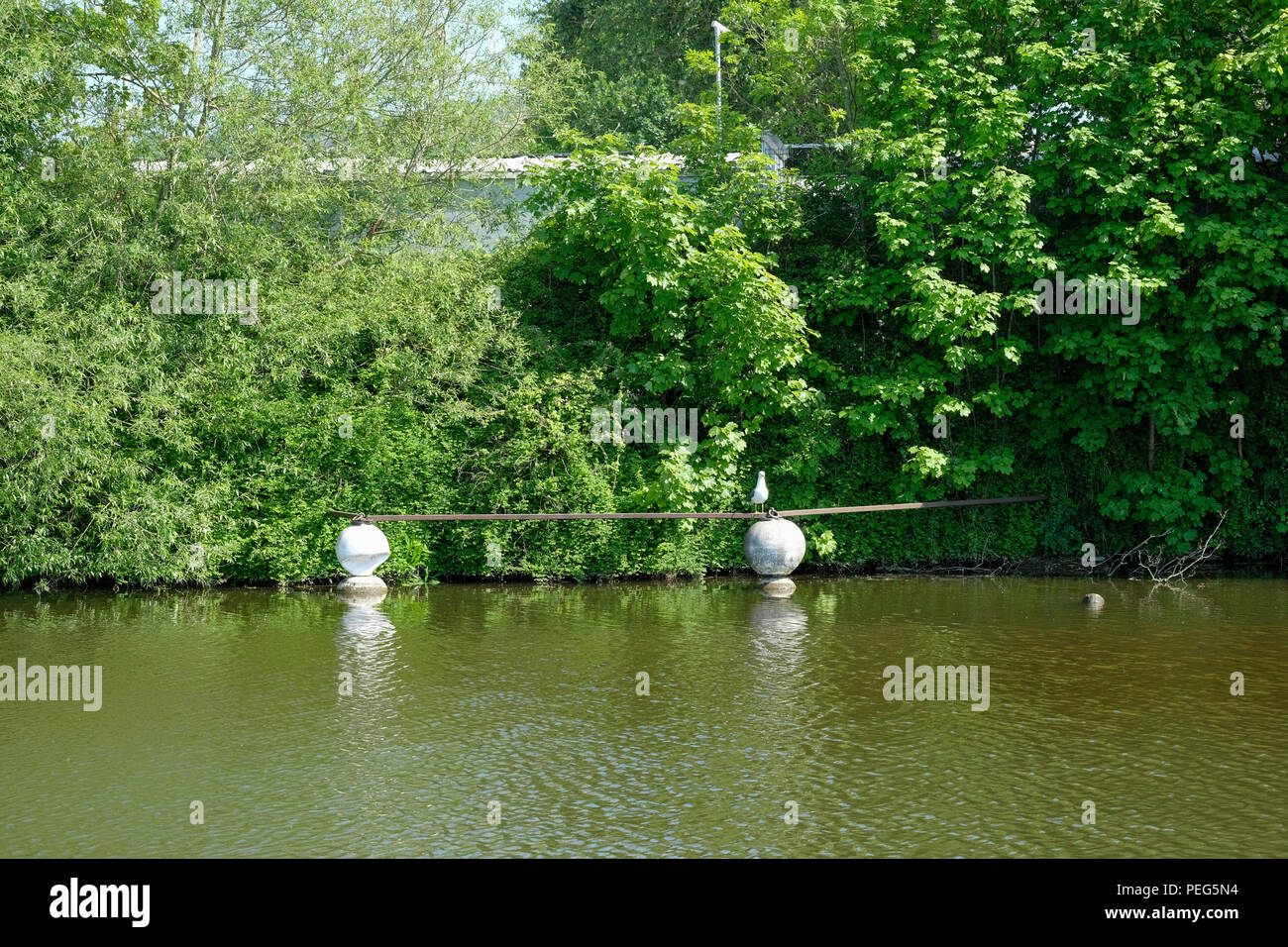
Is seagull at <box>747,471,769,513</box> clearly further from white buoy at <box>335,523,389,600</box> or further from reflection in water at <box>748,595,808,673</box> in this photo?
white buoy at <box>335,523,389,600</box>

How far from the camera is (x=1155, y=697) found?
30.9ft

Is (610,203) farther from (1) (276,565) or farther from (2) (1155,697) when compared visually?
(2) (1155,697)

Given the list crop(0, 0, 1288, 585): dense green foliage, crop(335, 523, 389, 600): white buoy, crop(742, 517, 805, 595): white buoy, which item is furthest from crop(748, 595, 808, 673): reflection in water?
crop(335, 523, 389, 600): white buoy

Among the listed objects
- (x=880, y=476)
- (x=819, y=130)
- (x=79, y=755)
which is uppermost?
(x=819, y=130)

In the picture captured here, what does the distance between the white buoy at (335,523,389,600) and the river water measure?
110 centimetres

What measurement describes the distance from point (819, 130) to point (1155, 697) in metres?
12.5

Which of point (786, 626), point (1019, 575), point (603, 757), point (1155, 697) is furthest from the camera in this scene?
point (1019, 575)

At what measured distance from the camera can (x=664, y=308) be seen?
17.0m

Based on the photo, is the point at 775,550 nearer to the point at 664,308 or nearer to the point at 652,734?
the point at 664,308

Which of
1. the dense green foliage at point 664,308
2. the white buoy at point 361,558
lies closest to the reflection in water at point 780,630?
the dense green foliage at point 664,308

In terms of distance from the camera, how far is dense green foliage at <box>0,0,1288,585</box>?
616 inches

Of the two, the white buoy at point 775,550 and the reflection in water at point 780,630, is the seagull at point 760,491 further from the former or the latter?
the reflection in water at point 780,630

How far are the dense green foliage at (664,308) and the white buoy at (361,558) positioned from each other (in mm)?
863

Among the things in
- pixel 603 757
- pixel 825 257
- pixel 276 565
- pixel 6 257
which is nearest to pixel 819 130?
pixel 825 257
